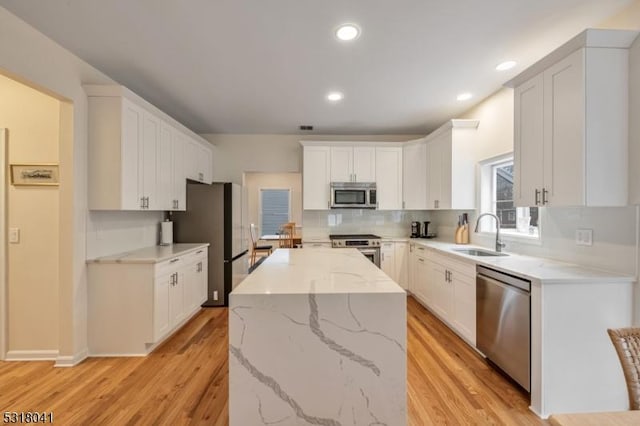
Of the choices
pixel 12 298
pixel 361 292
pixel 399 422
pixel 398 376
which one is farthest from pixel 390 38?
pixel 12 298

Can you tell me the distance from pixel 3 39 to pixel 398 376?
124 inches

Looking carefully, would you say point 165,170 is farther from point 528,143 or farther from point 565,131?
point 565,131

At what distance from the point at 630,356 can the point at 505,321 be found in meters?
1.30

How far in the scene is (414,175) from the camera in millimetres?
4703

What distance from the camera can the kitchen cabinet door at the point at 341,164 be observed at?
472cm

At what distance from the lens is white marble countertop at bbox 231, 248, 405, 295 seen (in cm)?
154

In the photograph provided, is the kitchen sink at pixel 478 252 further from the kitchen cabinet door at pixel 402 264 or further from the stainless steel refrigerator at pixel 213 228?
the stainless steel refrigerator at pixel 213 228

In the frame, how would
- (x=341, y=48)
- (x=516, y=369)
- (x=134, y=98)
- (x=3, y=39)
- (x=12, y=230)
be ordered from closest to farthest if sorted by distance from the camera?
(x=3, y=39) → (x=516, y=369) → (x=341, y=48) → (x=12, y=230) → (x=134, y=98)

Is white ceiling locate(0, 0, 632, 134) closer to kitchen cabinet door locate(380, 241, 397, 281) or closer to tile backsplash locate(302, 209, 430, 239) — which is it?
tile backsplash locate(302, 209, 430, 239)

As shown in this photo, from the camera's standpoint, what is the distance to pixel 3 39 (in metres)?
1.92

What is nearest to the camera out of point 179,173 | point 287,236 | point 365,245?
point 179,173

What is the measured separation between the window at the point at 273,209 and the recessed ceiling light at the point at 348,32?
6563mm

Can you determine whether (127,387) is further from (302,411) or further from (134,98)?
(134,98)

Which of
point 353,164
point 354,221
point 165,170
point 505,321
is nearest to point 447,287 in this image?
point 505,321
